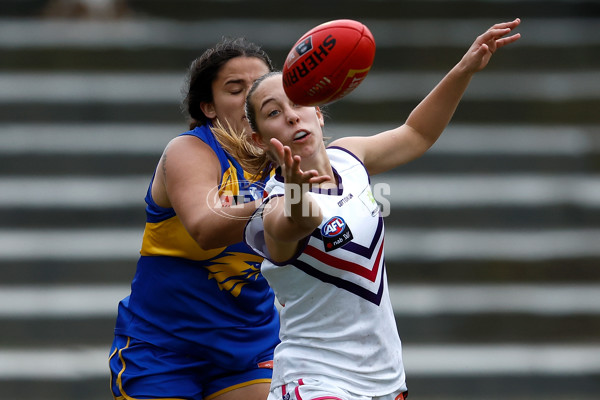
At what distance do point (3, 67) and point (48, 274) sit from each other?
1.77m

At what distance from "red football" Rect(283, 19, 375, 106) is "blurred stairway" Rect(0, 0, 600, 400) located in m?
3.86

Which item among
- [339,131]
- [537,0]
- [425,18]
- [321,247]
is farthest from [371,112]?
[321,247]

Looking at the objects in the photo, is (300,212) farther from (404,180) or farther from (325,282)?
(404,180)

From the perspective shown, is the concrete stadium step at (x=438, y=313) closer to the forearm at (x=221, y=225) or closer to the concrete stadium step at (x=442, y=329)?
the concrete stadium step at (x=442, y=329)

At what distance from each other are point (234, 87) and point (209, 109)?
143mm

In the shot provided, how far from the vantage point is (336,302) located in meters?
2.17

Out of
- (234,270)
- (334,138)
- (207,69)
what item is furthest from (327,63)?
(334,138)

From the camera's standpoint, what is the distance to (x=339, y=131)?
21.5 ft

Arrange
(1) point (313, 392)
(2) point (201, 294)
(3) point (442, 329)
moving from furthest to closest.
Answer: (3) point (442, 329)
(2) point (201, 294)
(1) point (313, 392)

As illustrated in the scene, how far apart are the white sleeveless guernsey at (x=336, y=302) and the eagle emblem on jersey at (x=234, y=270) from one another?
0.47 metres

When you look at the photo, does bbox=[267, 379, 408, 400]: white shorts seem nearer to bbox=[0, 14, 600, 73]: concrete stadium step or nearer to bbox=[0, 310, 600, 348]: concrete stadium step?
bbox=[0, 310, 600, 348]: concrete stadium step

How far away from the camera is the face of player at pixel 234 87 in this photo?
2.73 metres

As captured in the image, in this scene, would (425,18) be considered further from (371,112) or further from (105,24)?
A: (105,24)

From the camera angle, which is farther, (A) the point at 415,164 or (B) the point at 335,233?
(A) the point at 415,164
